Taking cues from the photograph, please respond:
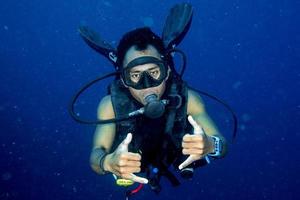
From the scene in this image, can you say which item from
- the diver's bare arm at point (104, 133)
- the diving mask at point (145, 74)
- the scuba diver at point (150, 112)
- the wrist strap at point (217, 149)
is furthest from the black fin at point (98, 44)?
the wrist strap at point (217, 149)

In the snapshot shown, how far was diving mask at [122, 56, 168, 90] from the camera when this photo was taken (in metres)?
3.55

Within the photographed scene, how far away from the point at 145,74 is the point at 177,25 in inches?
59.8

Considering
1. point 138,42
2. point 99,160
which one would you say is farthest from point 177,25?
point 99,160

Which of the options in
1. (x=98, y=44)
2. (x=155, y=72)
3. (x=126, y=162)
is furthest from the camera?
(x=98, y=44)

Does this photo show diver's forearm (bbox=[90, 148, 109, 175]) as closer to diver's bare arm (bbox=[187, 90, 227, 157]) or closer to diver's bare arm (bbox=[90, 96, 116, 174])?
diver's bare arm (bbox=[90, 96, 116, 174])

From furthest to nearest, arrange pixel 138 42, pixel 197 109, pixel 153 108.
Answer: pixel 197 109, pixel 138 42, pixel 153 108

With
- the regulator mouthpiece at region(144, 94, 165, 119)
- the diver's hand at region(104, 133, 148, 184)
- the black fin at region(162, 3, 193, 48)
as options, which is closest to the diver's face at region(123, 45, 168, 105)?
the regulator mouthpiece at region(144, 94, 165, 119)

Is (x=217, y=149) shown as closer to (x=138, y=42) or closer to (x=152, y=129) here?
(x=152, y=129)

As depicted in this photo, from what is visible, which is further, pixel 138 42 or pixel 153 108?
pixel 138 42

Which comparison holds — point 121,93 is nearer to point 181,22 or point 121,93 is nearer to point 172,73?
point 172,73

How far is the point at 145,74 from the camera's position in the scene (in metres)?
3.54

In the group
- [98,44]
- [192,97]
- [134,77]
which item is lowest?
[192,97]

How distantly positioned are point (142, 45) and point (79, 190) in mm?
15152

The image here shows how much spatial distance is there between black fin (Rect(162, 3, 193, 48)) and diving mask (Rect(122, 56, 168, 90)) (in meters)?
0.69
